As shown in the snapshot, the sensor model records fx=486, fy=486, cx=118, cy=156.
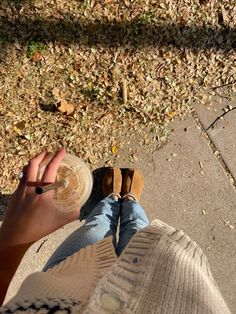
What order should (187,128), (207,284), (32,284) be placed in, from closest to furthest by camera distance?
(32,284)
(207,284)
(187,128)

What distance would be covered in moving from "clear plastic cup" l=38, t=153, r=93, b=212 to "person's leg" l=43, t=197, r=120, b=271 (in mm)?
306

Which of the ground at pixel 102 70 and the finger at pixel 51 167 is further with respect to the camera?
the ground at pixel 102 70

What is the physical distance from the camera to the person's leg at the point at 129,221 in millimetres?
2746

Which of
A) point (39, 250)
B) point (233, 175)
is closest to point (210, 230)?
point (233, 175)

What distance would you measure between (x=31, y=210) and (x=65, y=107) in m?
1.19

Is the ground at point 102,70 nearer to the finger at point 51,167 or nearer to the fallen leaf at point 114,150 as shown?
the fallen leaf at point 114,150

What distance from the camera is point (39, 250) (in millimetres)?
3143

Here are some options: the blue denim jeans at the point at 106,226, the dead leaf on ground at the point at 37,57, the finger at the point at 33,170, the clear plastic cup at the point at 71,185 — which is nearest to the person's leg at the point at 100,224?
the blue denim jeans at the point at 106,226

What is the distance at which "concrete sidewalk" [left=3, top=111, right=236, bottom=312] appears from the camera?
3232mm

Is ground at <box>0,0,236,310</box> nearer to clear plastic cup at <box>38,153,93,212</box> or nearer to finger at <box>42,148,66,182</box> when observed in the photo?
clear plastic cup at <box>38,153,93,212</box>

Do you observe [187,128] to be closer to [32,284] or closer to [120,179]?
[120,179]

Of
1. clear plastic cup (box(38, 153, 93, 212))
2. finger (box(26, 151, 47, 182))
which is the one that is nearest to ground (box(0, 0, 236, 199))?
clear plastic cup (box(38, 153, 93, 212))

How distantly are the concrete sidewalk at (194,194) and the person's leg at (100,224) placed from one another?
0.54 ft

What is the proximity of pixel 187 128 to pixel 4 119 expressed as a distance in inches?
47.2
